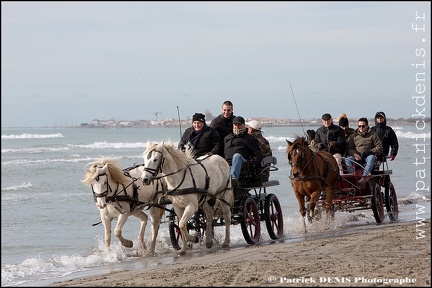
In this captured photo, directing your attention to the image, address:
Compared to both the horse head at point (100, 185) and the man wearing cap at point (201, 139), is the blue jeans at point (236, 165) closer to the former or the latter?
the man wearing cap at point (201, 139)

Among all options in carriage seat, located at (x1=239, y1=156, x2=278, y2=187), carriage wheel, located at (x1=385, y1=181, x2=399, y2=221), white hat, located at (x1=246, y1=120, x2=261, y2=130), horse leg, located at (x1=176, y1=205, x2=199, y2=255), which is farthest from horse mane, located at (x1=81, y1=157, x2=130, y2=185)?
carriage wheel, located at (x1=385, y1=181, x2=399, y2=221)

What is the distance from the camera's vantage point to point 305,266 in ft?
35.7

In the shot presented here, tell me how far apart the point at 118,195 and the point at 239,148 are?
2579 millimetres

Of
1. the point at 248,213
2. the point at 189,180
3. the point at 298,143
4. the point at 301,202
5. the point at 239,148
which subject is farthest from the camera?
the point at 301,202

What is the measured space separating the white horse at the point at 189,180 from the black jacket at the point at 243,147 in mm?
596

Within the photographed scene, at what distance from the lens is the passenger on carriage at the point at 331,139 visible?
57.4 ft

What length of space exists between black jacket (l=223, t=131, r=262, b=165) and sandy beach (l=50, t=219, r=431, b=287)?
163cm

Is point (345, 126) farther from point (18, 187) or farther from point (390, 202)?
point (18, 187)

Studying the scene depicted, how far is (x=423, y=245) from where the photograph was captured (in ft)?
41.4

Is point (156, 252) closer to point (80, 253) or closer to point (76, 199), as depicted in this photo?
point (80, 253)

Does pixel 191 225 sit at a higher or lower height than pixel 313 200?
lower

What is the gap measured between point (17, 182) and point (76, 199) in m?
8.32

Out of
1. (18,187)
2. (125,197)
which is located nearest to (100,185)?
(125,197)

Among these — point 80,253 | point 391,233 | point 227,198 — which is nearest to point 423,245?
point 391,233
